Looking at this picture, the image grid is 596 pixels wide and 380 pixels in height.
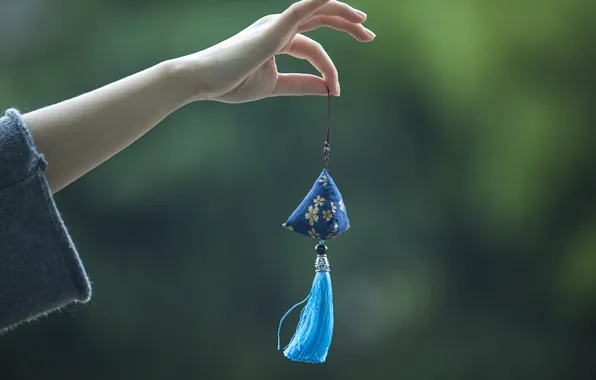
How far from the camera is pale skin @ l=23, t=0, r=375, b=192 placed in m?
0.54

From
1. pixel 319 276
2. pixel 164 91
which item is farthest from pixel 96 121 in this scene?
pixel 319 276

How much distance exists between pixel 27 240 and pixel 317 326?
1.72ft

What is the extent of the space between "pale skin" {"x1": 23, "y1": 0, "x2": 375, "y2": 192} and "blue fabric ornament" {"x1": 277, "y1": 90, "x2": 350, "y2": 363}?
0.52 feet

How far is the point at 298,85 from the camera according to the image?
84 cm

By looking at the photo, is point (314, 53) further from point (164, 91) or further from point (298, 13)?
point (164, 91)

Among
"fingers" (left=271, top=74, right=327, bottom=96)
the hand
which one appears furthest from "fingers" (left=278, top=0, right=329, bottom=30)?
"fingers" (left=271, top=74, right=327, bottom=96)

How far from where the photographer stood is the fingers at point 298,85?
2.68 feet

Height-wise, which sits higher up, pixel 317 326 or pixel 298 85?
pixel 298 85

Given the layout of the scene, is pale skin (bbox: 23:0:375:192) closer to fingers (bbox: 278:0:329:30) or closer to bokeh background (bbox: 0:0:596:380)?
fingers (bbox: 278:0:329:30)

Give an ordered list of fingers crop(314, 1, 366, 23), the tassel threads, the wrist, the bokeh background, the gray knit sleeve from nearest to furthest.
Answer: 1. the gray knit sleeve
2. the wrist
3. fingers crop(314, 1, 366, 23)
4. the tassel threads
5. the bokeh background

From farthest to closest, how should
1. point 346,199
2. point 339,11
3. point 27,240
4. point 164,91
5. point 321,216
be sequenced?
point 346,199 < point 321,216 < point 339,11 < point 164,91 < point 27,240

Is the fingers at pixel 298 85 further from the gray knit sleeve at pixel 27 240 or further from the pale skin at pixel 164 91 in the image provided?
the gray knit sleeve at pixel 27 240

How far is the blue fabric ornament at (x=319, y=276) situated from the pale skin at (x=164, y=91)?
158 millimetres

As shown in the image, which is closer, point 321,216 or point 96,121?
point 96,121
